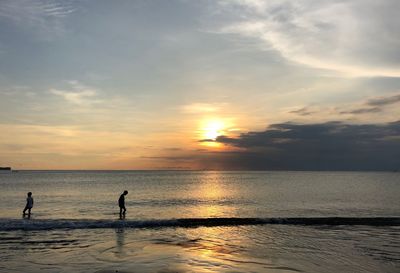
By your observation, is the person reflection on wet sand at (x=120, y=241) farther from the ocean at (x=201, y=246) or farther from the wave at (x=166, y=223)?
the wave at (x=166, y=223)

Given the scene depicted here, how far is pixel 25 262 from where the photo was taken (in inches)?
564

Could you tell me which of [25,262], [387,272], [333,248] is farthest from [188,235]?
[387,272]

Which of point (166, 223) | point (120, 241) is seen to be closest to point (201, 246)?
→ point (120, 241)

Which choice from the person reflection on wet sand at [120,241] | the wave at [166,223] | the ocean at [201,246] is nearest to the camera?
the ocean at [201,246]

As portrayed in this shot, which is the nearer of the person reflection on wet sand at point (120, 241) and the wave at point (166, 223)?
the person reflection on wet sand at point (120, 241)

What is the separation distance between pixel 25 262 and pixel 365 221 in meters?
23.4

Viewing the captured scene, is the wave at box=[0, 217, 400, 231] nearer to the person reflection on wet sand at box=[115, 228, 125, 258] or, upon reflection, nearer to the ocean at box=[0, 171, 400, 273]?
the ocean at box=[0, 171, 400, 273]

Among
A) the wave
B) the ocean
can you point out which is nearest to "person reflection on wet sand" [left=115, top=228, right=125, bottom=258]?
the ocean

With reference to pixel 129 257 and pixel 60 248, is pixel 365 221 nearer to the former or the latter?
pixel 129 257

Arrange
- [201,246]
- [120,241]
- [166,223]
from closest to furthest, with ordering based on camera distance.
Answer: [201,246] → [120,241] → [166,223]

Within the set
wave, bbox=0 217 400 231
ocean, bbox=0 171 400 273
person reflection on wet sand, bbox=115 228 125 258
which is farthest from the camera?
wave, bbox=0 217 400 231

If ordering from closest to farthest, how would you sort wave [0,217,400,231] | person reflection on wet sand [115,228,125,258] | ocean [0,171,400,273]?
ocean [0,171,400,273] < person reflection on wet sand [115,228,125,258] < wave [0,217,400,231]

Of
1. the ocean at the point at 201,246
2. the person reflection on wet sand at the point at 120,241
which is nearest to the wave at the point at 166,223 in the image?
the ocean at the point at 201,246

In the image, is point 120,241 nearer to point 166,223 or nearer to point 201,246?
point 201,246
